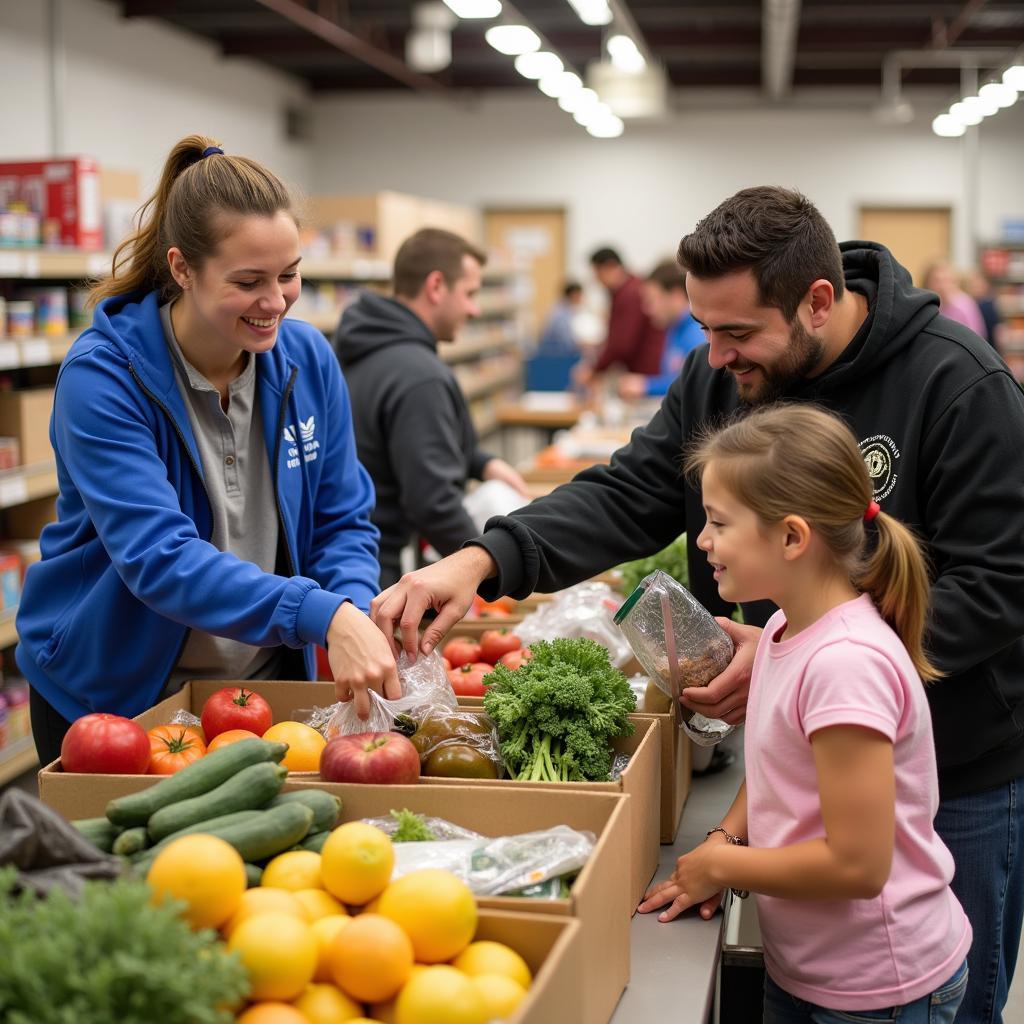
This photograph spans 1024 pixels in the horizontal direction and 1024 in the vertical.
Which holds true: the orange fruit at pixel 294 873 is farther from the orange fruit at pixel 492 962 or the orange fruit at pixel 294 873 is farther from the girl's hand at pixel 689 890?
the girl's hand at pixel 689 890

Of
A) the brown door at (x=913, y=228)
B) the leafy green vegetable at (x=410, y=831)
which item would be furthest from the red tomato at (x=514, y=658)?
the brown door at (x=913, y=228)

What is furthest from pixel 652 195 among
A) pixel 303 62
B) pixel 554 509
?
pixel 554 509

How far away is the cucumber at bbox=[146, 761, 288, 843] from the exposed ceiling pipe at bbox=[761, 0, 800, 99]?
9.29 meters

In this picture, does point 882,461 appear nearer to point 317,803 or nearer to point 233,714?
point 317,803

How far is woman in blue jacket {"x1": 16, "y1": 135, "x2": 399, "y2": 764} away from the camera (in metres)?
1.99

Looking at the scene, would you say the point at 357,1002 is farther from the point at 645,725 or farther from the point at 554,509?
the point at 554,509

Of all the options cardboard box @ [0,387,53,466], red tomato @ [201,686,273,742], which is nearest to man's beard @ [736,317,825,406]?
red tomato @ [201,686,273,742]

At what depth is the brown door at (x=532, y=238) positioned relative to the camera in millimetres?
17047

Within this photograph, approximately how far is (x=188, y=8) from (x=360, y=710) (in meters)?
11.1

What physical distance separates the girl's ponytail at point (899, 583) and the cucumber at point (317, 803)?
0.77 metres

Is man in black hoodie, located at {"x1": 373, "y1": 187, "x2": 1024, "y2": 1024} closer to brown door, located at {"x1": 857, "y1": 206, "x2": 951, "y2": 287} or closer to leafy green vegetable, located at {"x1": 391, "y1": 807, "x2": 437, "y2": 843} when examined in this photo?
leafy green vegetable, located at {"x1": 391, "y1": 807, "x2": 437, "y2": 843}

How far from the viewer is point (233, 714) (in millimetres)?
2043

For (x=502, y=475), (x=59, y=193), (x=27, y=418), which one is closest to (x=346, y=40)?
(x=59, y=193)

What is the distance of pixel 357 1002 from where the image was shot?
1.35 metres
